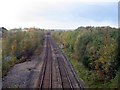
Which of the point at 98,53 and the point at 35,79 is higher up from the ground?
the point at 98,53

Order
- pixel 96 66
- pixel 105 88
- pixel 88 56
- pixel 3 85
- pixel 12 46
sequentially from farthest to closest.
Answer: pixel 12 46 → pixel 88 56 → pixel 96 66 → pixel 3 85 → pixel 105 88

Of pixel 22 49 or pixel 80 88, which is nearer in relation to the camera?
pixel 80 88

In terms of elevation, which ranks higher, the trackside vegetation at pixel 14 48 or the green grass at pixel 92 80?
the trackside vegetation at pixel 14 48

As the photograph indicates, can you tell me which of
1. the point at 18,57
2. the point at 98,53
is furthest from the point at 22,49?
the point at 98,53

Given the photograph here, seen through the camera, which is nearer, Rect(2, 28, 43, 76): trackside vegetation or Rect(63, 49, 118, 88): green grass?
Rect(63, 49, 118, 88): green grass

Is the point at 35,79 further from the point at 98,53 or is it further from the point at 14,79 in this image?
the point at 98,53

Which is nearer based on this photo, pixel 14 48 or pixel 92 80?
pixel 92 80

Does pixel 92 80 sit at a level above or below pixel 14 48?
below

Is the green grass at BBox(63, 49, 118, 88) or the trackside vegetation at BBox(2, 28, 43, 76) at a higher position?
the trackside vegetation at BBox(2, 28, 43, 76)

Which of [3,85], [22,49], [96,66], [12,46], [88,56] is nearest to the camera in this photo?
[3,85]

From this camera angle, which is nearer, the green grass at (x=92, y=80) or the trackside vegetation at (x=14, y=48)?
the green grass at (x=92, y=80)
